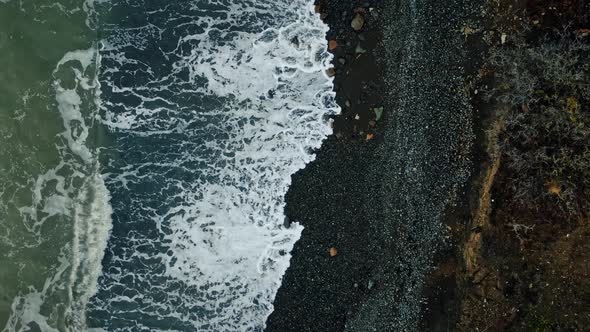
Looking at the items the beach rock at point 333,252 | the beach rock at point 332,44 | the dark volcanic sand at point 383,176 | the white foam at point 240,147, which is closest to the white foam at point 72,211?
the white foam at point 240,147

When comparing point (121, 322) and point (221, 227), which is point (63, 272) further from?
point (221, 227)

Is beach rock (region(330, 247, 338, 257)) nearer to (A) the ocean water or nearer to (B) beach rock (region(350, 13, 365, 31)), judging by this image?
(A) the ocean water

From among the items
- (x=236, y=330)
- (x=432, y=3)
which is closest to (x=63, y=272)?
(x=236, y=330)

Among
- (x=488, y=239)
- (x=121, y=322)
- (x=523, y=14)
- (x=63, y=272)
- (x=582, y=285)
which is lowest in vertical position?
(x=121, y=322)

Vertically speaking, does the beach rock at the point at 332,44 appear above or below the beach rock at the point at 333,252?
above

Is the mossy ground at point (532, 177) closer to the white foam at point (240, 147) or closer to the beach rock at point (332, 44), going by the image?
the beach rock at point (332, 44)

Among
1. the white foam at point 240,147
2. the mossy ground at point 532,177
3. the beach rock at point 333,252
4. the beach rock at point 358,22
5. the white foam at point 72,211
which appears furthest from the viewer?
the white foam at point 72,211
